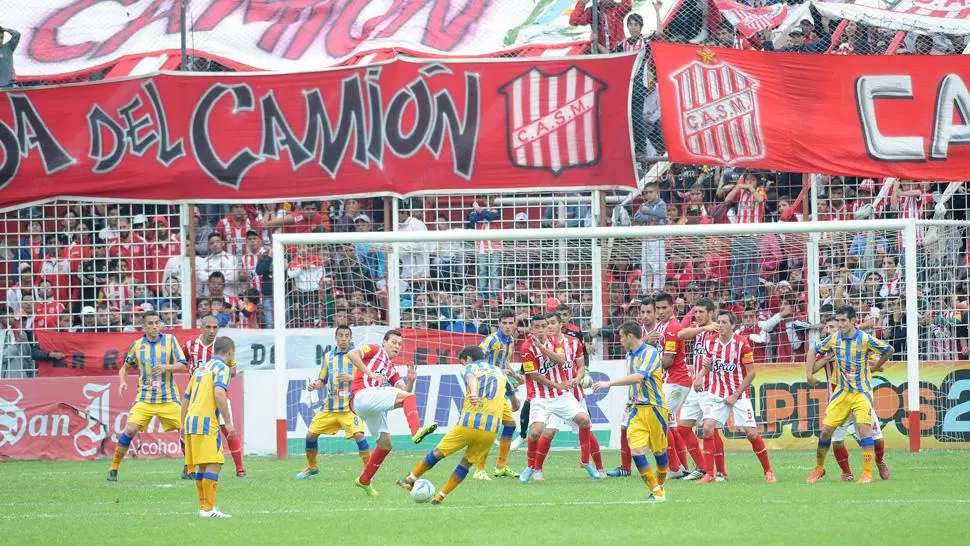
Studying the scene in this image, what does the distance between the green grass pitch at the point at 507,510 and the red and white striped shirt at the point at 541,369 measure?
1.09m

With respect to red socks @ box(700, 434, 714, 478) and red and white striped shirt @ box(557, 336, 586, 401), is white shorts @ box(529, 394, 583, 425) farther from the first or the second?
red socks @ box(700, 434, 714, 478)

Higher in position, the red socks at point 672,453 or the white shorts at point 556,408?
the white shorts at point 556,408

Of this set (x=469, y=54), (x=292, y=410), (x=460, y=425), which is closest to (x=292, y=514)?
(x=460, y=425)

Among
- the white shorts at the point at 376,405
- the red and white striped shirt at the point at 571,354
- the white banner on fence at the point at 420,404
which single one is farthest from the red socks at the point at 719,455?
the white banner on fence at the point at 420,404

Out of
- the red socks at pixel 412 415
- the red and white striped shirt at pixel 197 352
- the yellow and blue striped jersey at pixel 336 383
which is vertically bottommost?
the red socks at pixel 412 415

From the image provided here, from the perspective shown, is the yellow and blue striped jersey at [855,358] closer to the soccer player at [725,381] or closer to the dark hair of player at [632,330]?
the soccer player at [725,381]

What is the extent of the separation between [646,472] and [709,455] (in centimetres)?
270

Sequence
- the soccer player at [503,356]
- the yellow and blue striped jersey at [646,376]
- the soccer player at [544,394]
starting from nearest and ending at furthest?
the yellow and blue striped jersey at [646,376], the soccer player at [544,394], the soccer player at [503,356]

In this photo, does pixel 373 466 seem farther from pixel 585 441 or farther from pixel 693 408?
pixel 693 408

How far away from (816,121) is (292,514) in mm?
11897

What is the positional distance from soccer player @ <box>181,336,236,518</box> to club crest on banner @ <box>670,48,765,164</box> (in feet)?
34.4

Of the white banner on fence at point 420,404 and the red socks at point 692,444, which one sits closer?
the red socks at point 692,444

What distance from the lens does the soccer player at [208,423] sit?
12430 millimetres

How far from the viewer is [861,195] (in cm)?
2220
